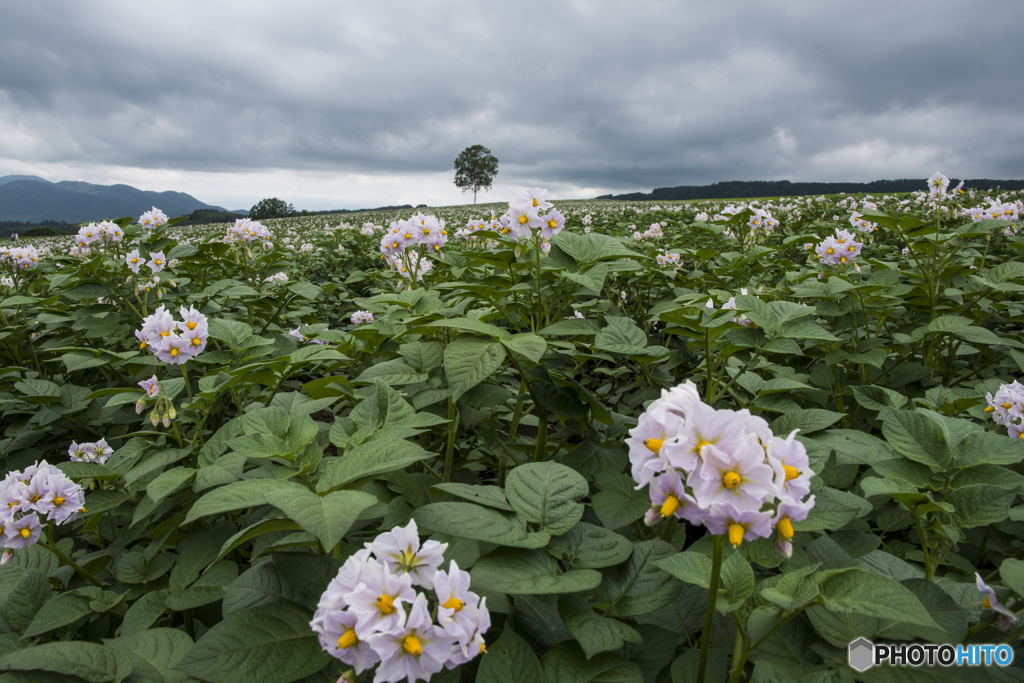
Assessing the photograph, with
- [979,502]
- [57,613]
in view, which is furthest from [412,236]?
[979,502]

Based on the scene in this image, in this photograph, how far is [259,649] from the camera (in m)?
1.09

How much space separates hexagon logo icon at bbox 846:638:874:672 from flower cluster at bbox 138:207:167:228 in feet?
16.0

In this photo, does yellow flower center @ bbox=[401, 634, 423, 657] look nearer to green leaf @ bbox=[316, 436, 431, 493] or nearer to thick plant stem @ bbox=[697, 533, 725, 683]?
green leaf @ bbox=[316, 436, 431, 493]

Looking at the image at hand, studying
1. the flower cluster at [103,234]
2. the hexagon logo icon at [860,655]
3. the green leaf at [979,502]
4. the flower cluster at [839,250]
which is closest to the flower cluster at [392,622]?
the hexagon logo icon at [860,655]

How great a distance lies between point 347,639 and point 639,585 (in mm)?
686

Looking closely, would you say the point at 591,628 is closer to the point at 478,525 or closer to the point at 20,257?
the point at 478,525

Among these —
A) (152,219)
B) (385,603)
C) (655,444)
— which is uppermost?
(152,219)

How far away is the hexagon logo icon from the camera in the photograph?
1.06 meters

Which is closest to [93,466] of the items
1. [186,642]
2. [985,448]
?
[186,642]

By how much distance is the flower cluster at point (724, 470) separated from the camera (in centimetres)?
90

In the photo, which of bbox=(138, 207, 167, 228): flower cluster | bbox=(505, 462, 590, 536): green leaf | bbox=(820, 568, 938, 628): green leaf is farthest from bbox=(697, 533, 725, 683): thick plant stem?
bbox=(138, 207, 167, 228): flower cluster

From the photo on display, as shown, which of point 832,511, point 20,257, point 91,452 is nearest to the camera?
point 832,511

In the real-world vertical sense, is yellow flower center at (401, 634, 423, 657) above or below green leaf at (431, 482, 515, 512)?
below

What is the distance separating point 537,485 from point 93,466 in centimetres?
160
